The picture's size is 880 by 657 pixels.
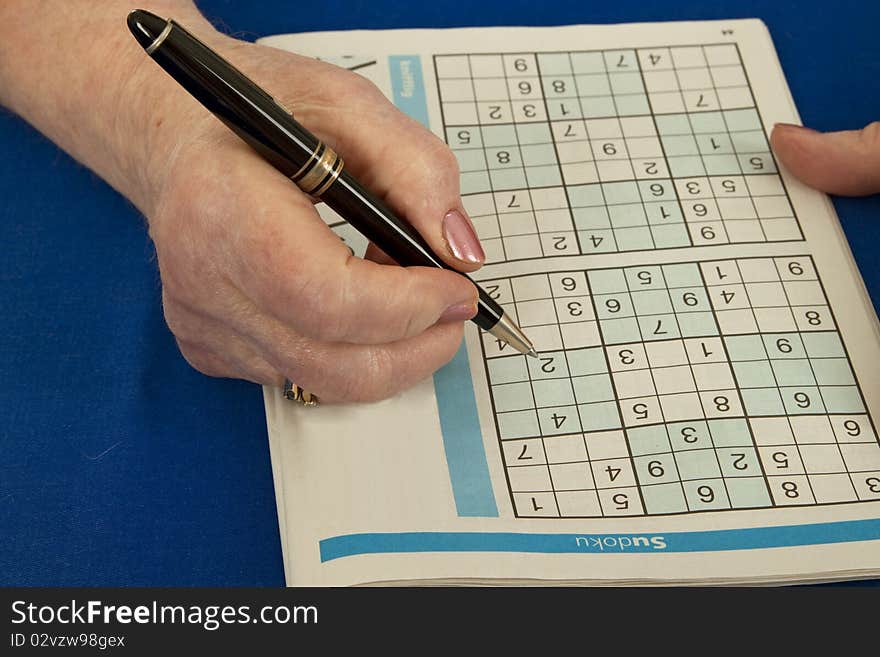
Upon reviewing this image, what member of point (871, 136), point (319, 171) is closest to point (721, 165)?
point (871, 136)

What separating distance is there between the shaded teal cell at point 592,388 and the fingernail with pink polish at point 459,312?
4.9 inches

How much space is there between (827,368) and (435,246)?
368 millimetres

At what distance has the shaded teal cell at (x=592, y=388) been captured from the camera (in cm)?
76

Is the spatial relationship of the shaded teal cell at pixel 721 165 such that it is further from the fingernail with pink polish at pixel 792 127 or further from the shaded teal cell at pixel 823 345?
the shaded teal cell at pixel 823 345

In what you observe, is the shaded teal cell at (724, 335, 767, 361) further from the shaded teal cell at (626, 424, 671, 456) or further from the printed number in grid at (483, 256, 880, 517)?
the shaded teal cell at (626, 424, 671, 456)

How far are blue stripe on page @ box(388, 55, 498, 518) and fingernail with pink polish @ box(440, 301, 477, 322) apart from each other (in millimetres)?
85

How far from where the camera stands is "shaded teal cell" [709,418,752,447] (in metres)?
0.73

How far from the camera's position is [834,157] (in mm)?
883

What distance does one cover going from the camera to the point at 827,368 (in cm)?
78

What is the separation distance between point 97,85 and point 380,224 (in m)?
0.36

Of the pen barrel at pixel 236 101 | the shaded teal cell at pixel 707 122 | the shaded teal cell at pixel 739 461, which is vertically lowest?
the shaded teal cell at pixel 739 461

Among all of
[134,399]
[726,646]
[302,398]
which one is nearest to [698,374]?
[726,646]

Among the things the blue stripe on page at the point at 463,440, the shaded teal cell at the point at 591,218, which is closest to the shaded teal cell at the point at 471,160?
the shaded teal cell at the point at 591,218

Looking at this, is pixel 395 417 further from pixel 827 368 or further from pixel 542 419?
pixel 827 368
